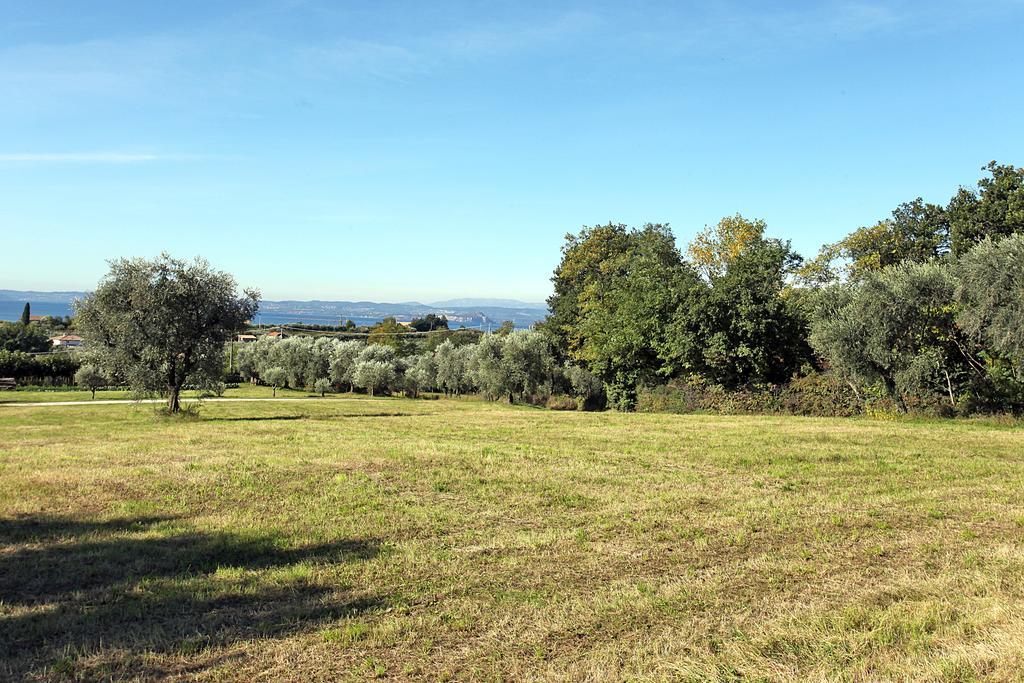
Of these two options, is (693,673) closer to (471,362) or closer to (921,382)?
(921,382)

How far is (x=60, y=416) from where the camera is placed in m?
34.1

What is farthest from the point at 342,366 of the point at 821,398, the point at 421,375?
the point at 821,398

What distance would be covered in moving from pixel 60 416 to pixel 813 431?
33.6 metres

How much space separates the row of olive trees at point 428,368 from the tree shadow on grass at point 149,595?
1635 inches

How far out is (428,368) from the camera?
218 ft

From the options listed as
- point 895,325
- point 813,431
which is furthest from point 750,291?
point 813,431

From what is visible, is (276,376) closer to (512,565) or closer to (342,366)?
(342,366)

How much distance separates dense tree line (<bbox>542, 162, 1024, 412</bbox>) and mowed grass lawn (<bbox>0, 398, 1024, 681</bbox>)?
38.3ft

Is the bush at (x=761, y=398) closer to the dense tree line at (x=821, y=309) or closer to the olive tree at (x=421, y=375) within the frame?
the dense tree line at (x=821, y=309)

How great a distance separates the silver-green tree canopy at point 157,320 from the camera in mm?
29266

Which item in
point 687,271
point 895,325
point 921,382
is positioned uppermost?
point 687,271

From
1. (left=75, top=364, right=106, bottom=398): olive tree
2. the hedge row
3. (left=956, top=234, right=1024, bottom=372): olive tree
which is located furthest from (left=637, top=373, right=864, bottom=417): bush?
the hedge row

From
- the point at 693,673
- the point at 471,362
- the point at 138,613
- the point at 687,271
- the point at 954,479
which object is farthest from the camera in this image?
the point at 471,362

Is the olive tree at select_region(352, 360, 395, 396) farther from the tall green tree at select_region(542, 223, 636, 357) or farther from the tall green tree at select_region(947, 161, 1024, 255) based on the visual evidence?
the tall green tree at select_region(947, 161, 1024, 255)
